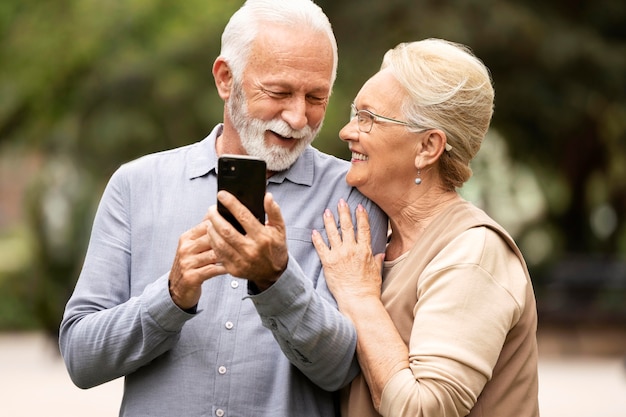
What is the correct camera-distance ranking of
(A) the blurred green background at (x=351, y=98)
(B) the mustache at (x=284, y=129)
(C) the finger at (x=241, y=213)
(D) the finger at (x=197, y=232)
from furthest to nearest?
(A) the blurred green background at (x=351, y=98) → (B) the mustache at (x=284, y=129) → (D) the finger at (x=197, y=232) → (C) the finger at (x=241, y=213)

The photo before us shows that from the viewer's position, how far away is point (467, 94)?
3.57 m

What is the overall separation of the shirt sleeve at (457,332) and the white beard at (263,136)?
0.60m

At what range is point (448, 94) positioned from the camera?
3.55 metres

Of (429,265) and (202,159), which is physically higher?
(202,159)

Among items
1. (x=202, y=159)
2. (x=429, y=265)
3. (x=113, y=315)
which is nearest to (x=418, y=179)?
(x=429, y=265)

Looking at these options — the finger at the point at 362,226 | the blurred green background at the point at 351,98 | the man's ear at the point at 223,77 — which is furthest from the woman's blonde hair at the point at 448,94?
the blurred green background at the point at 351,98

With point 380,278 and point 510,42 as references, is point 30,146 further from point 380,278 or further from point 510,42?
point 380,278

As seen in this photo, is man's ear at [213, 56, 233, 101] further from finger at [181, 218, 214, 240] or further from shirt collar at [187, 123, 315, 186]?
finger at [181, 218, 214, 240]

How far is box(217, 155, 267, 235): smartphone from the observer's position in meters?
3.02

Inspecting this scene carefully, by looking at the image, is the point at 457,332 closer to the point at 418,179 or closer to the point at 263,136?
the point at 418,179

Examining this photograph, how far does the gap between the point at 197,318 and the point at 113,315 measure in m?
0.26

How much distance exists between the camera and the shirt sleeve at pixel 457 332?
3250 mm

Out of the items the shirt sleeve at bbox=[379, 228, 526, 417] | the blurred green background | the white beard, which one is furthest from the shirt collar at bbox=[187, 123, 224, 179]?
the blurred green background

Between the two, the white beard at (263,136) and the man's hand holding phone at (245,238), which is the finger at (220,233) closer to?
the man's hand holding phone at (245,238)
